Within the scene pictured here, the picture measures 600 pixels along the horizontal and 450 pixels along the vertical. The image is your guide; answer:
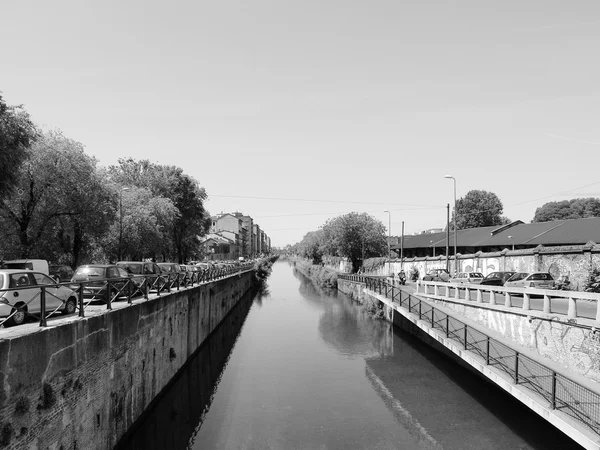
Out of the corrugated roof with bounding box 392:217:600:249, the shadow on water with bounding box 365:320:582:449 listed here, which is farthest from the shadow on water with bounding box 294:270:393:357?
the corrugated roof with bounding box 392:217:600:249

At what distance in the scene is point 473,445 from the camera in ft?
39.1

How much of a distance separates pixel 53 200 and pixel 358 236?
45866 millimetres

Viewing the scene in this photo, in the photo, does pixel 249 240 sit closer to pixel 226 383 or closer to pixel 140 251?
pixel 140 251

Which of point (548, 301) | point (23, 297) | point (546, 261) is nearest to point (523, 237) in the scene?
point (546, 261)

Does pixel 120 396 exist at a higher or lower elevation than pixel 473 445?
higher

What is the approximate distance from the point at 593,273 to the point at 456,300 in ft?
25.9

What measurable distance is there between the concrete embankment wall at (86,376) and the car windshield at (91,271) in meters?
2.59

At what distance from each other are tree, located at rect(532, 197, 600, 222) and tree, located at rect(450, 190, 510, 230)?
879 centimetres

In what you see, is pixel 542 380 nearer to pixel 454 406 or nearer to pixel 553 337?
pixel 553 337

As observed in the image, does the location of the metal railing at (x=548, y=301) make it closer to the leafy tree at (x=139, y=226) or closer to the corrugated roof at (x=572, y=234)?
the corrugated roof at (x=572, y=234)

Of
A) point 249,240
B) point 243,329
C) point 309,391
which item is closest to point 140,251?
point 243,329

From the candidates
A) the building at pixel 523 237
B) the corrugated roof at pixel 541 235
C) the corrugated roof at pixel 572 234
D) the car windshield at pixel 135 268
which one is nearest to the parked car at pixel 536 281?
the building at pixel 523 237

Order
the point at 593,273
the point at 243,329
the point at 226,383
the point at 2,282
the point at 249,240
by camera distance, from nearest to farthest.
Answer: the point at 2,282 < the point at 226,383 < the point at 593,273 < the point at 243,329 < the point at 249,240

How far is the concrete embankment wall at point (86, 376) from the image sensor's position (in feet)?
23.0
